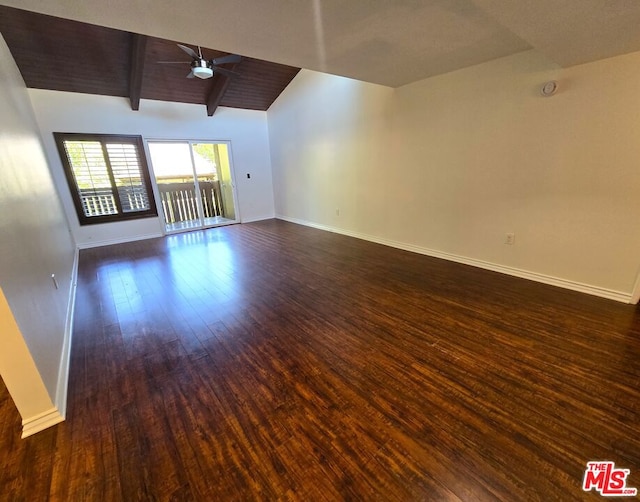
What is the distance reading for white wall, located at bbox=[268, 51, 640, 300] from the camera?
2412 millimetres

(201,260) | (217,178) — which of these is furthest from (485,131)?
(217,178)

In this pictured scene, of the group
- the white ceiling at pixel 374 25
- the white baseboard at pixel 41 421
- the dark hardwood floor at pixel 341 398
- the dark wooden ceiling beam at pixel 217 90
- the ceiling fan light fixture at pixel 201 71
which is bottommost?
the dark hardwood floor at pixel 341 398

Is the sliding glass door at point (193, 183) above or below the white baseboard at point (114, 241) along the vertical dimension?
above

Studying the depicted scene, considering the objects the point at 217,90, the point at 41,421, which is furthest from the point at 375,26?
the point at 217,90

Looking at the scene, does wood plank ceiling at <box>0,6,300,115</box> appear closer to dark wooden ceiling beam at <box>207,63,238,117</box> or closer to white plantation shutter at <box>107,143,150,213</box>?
dark wooden ceiling beam at <box>207,63,238,117</box>

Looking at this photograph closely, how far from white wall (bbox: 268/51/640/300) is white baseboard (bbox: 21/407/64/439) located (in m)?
4.08

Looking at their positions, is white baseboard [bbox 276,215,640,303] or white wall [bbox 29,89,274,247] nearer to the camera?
white baseboard [bbox 276,215,640,303]

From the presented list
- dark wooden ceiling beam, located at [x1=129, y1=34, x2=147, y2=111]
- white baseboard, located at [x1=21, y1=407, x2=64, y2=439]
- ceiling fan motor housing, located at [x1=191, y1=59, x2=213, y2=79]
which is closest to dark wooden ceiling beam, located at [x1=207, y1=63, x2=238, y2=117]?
ceiling fan motor housing, located at [x1=191, y1=59, x2=213, y2=79]

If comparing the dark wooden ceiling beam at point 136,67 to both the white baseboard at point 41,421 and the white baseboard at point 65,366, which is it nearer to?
the white baseboard at point 65,366

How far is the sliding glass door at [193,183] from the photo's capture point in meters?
6.31

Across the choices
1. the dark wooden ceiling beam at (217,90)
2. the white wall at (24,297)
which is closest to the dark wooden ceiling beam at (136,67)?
the dark wooden ceiling beam at (217,90)

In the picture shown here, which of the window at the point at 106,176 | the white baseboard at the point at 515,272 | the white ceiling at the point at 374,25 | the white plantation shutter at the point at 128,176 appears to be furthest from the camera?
the white plantation shutter at the point at 128,176

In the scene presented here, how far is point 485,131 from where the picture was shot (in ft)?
10.2

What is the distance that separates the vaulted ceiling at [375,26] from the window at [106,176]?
13.0ft
